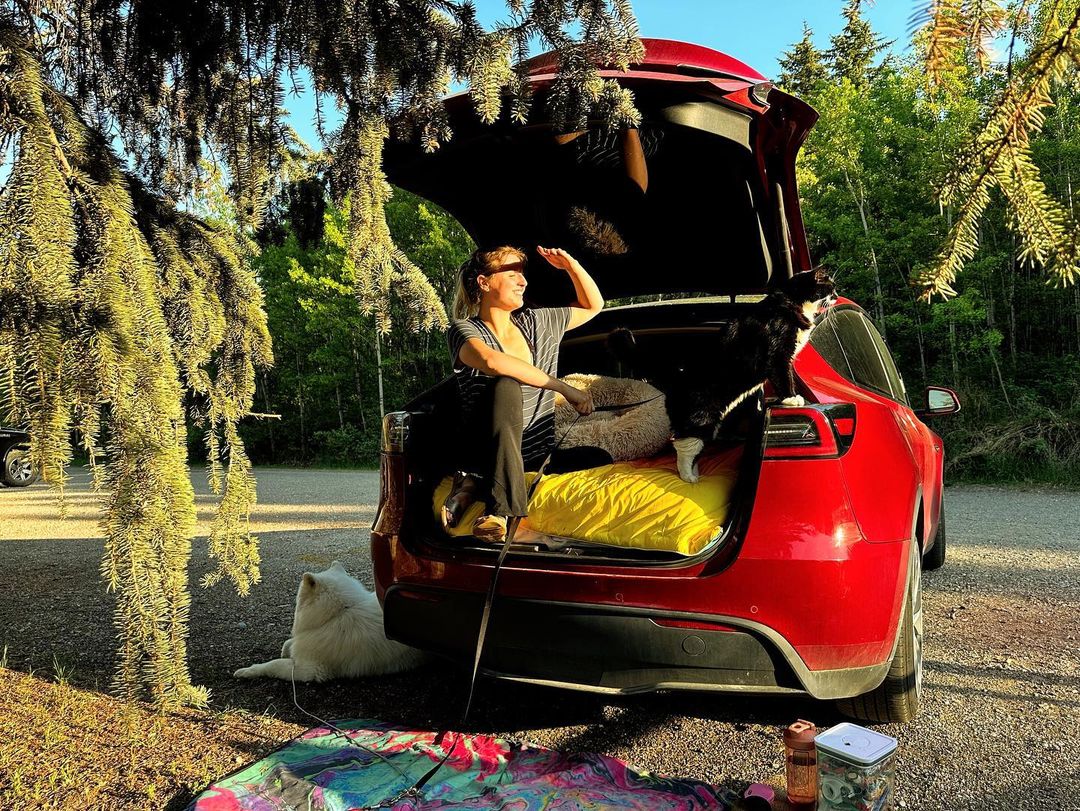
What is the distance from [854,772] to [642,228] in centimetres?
269

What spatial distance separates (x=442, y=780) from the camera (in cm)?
239

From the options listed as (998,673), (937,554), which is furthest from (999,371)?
(998,673)

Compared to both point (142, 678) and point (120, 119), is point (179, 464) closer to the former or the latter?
point (142, 678)

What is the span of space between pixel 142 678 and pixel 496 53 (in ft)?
7.39

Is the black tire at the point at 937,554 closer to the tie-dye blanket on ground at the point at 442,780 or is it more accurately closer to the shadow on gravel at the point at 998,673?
the shadow on gravel at the point at 998,673

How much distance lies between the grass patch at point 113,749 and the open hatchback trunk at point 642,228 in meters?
0.99

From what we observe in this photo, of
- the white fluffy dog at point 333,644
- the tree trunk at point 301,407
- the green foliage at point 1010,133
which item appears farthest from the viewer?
the tree trunk at point 301,407

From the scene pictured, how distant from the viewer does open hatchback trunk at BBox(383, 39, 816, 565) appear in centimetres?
259

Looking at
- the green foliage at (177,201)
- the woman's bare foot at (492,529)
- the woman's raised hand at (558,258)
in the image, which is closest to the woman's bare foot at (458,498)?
A: the woman's bare foot at (492,529)

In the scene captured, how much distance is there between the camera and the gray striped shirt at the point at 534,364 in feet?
10.4

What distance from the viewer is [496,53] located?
7.47 ft

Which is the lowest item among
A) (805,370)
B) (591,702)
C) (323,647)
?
(591,702)

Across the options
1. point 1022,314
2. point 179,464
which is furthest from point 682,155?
point 1022,314

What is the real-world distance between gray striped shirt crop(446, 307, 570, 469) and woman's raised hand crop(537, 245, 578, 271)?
255 mm
